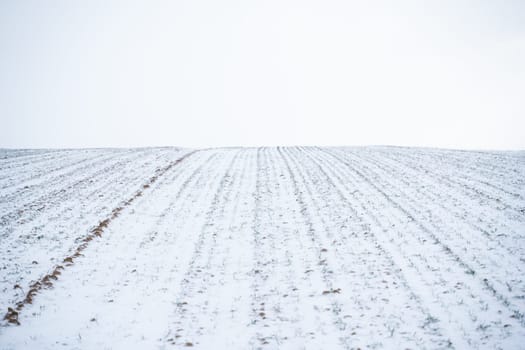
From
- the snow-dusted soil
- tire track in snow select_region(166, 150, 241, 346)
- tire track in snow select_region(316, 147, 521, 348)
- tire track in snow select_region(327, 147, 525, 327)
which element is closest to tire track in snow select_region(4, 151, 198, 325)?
the snow-dusted soil

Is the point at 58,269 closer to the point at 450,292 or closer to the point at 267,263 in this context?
the point at 267,263

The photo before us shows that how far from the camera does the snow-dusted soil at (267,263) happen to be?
7.48 meters

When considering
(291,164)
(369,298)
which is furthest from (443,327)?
(291,164)

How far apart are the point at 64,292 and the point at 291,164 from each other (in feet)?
58.0

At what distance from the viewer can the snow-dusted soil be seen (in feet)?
24.6

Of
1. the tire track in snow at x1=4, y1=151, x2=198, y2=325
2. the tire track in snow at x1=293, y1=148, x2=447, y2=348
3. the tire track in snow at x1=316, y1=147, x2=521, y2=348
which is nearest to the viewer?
the tire track in snow at x1=316, y1=147, x2=521, y2=348

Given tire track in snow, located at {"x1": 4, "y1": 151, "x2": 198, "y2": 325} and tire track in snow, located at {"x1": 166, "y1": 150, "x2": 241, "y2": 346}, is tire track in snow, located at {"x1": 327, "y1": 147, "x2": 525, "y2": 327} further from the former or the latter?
tire track in snow, located at {"x1": 4, "y1": 151, "x2": 198, "y2": 325}

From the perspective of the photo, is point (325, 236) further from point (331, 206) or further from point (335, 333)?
point (335, 333)

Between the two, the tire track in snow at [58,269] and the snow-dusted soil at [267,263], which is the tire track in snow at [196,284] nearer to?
the snow-dusted soil at [267,263]

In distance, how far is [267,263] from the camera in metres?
10.5

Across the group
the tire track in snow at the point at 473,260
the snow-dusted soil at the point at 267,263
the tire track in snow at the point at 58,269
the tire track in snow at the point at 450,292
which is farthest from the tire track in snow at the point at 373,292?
the tire track in snow at the point at 58,269

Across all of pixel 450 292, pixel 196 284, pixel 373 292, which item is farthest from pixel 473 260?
pixel 196 284

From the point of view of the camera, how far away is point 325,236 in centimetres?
1208

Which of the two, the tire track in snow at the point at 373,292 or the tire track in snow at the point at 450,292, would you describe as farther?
the tire track in snow at the point at 373,292
